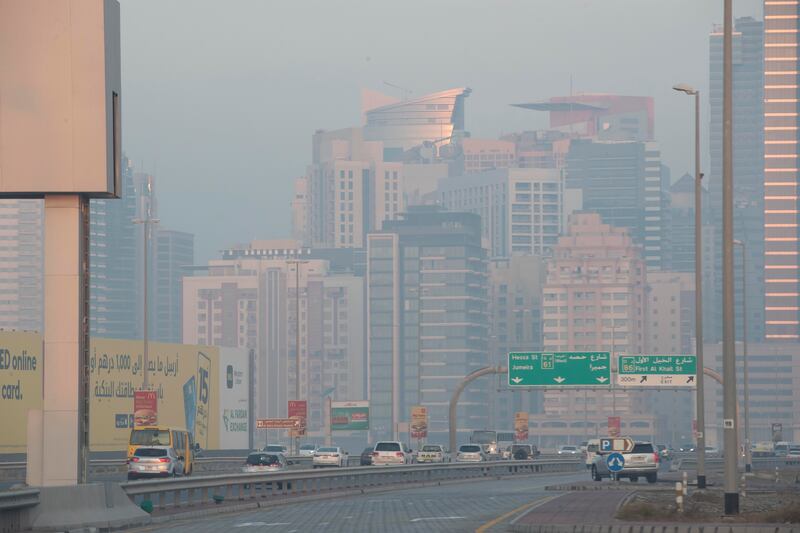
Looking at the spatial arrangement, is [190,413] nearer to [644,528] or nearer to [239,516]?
[239,516]

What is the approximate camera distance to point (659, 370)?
10769cm

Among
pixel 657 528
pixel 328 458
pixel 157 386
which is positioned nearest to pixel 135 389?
pixel 157 386

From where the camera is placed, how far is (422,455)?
103 meters

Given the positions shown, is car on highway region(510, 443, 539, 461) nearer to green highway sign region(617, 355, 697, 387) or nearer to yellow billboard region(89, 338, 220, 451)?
green highway sign region(617, 355, 697, 387)

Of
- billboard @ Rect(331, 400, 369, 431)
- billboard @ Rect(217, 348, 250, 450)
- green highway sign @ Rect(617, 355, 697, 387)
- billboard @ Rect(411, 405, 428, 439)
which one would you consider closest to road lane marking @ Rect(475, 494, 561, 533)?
green highway sign @ Rect(617, 355, 697, 387)

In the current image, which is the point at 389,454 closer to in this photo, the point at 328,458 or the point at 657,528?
the point at 328,458

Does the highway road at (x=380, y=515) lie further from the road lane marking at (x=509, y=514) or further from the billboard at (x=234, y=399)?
the billboard at (x=234, y=399)

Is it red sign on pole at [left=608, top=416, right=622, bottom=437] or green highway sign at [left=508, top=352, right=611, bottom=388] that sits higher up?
green highway sign at [left=508, top=352, right=611, bottom=388]

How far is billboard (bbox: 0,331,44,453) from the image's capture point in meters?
106

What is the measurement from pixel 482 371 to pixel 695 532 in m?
70.7

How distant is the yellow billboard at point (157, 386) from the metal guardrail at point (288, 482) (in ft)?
143

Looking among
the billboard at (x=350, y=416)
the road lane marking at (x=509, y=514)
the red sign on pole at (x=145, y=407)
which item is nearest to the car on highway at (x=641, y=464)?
the road lane marking at (x=509, y=514)

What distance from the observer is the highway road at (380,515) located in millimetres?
33344

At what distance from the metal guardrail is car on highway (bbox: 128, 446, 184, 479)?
8268 millimetres
